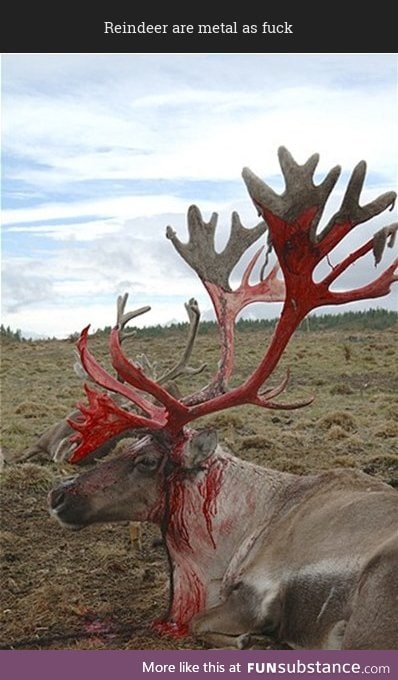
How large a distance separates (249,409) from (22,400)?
570cm

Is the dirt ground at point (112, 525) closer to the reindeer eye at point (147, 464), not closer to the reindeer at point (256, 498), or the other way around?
the reindeer at point (256, 498)

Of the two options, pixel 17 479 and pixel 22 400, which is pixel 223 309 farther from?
pixel 22 400

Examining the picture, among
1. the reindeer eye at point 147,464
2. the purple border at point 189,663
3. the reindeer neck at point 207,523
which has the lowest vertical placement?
the purple border at point 189,663

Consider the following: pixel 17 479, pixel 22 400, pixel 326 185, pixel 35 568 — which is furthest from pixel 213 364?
pixel 326 185

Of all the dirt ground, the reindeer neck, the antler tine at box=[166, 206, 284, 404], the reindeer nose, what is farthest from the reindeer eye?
the dirt ground

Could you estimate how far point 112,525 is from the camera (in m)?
7.75

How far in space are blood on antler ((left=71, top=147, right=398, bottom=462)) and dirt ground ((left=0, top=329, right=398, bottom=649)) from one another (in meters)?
1.09

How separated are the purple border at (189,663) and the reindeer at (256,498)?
0.38ft

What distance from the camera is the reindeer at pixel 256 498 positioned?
459 cm

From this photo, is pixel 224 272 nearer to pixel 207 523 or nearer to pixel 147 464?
pixel 147 464

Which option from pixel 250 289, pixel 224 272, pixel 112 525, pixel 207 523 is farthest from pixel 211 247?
pixel 112 525

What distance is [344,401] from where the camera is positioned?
650 inches

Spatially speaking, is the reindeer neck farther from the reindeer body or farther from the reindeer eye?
the reindeer eye

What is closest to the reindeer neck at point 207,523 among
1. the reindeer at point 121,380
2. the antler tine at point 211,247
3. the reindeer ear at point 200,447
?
the reindeer ear at point 200,447
